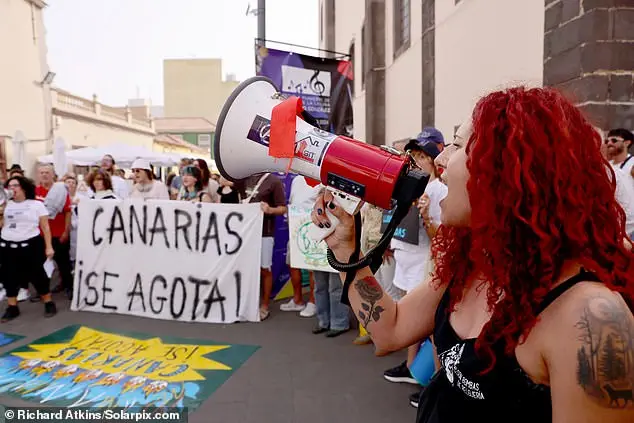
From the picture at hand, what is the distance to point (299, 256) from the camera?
17.0 ft

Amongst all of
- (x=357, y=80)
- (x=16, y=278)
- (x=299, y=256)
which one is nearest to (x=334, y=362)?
(x=299, y=256)

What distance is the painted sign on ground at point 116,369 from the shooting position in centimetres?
330

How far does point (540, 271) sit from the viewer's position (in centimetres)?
100

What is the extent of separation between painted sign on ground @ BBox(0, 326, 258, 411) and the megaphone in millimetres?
2213

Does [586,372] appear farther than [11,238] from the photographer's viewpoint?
No

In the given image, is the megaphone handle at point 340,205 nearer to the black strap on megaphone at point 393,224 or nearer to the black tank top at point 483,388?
the black strap on megaphone at point 393,224

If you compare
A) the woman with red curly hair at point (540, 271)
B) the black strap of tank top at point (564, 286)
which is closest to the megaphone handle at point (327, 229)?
the woman with red curly hair at point (540, 271)

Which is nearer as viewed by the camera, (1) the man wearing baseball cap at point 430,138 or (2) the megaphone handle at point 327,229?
(2) the megaphone handle at point 327,229

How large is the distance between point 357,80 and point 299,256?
40.6ft

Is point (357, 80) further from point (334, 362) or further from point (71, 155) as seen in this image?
point (334, 362)

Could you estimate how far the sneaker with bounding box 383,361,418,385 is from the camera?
12.0 feet

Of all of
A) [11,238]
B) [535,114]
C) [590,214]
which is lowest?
[11,238]

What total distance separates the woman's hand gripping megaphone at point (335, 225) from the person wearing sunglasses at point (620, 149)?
125 inches

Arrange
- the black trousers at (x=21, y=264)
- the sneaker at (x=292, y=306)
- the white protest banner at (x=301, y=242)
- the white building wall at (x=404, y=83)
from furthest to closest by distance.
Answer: the white building wall at (x=404, y=83), the sneaker at (x=292, y=306), the black trousers at (x=21, y=264), the white protest banner at (x=301, y=242)
